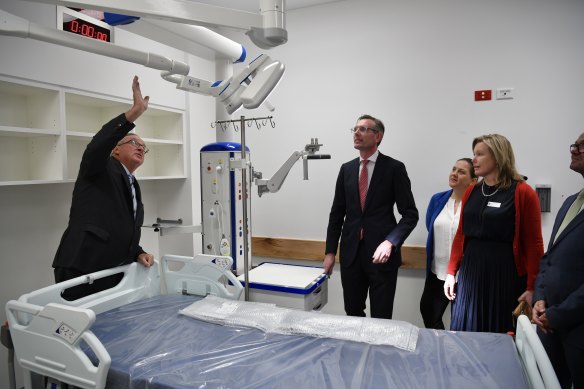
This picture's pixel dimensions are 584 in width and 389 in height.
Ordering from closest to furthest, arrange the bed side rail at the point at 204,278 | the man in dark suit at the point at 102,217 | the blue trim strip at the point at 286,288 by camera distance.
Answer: the man in dark suit at the point at 102,217 < the bed side rail at the point at 204,278 < the blue trim strip at the point at 286,288

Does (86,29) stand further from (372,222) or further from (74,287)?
(372,222)

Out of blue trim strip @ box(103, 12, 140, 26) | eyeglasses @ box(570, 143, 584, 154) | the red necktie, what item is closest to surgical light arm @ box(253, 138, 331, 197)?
the red necktie

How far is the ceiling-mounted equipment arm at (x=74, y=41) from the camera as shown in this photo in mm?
1246

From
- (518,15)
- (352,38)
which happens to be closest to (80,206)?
(352,38)

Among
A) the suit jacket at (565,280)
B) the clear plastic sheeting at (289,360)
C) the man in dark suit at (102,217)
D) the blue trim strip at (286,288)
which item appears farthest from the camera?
the blue trim strip at (286,288)

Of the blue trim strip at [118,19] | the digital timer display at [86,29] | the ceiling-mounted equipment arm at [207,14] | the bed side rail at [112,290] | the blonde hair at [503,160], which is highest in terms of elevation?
the digital timer display at [86,29]

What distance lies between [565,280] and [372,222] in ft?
3.32

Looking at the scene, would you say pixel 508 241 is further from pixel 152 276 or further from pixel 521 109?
pixel 152 276

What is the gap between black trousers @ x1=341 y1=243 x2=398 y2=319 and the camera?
2.28 m

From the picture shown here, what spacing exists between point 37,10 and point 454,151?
2.96 meters

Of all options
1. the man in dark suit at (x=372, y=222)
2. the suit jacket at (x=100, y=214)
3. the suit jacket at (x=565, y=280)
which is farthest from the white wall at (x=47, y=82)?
the suit jacket at (x=565, y=280)

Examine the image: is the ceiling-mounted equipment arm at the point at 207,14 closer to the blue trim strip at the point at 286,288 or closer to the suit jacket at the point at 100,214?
the suit jacket at the point at 100,214

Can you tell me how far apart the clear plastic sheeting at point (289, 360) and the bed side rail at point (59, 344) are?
8 cm

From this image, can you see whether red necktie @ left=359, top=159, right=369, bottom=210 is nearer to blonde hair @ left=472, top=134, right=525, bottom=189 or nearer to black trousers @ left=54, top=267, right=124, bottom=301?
blonde hair @ left=472, top=134, right=525, bottom=189
